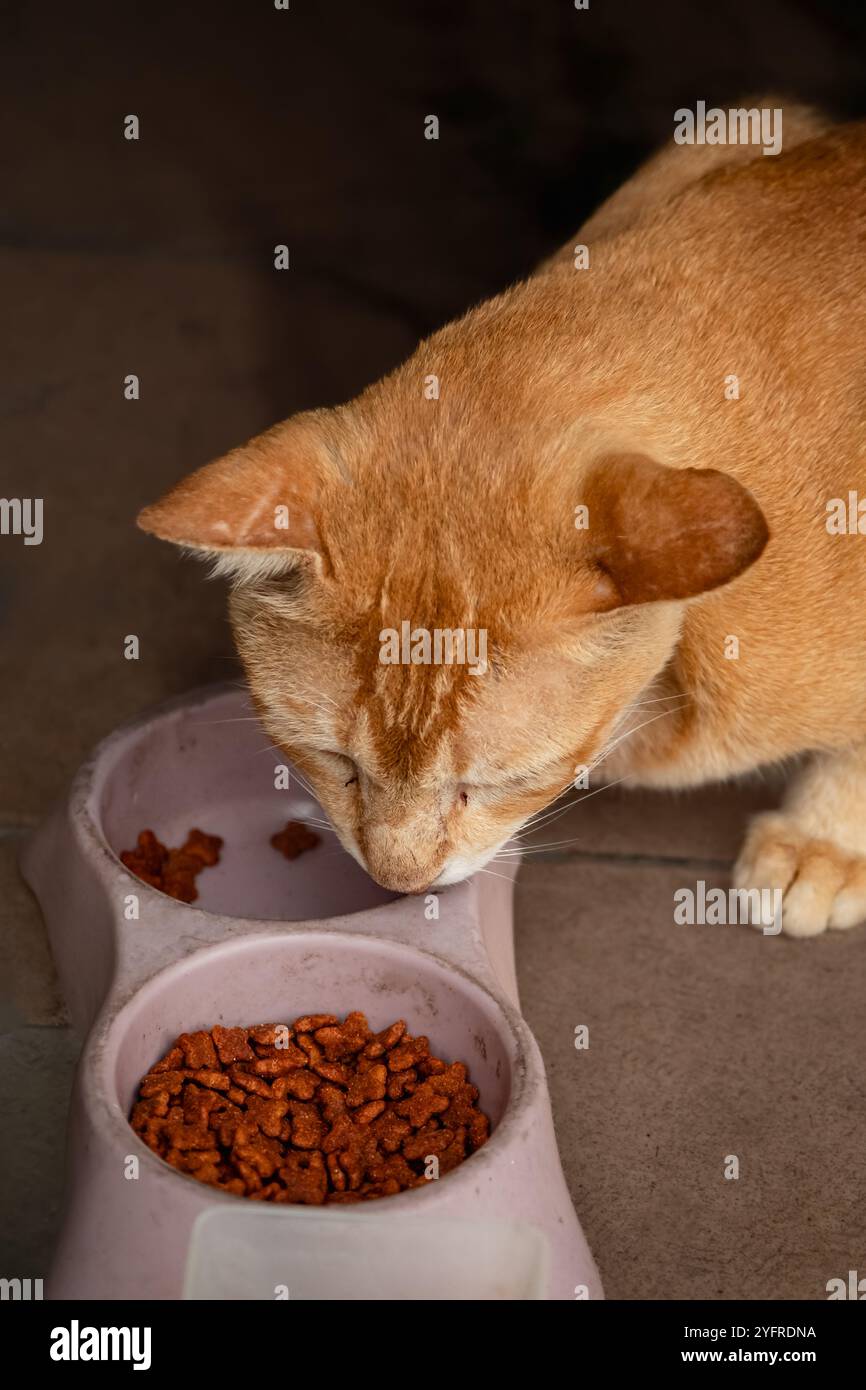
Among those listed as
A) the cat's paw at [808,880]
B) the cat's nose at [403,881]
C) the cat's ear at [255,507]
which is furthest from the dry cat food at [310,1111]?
the cat's paw at [808,880]

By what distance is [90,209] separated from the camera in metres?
4.16

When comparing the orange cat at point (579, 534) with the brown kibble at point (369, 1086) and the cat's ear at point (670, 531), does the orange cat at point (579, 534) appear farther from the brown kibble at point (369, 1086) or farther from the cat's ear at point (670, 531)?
the brown kibble at point (369, 1086)

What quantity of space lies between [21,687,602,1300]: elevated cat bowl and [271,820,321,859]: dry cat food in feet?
0.05

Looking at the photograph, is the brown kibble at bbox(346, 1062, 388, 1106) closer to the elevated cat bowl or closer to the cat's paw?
the elevated cat bowl

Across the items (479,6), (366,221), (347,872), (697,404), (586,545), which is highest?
(479,6)

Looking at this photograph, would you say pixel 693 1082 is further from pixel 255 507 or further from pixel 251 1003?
pixel 255 507

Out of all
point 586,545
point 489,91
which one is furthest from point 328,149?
point 586,545

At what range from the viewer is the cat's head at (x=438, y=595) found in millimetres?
1736

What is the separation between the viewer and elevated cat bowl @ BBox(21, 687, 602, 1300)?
5.14ft

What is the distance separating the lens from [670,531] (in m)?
1.62

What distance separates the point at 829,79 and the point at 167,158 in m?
1.77

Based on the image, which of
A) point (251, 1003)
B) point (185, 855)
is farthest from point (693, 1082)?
point (185, 855)

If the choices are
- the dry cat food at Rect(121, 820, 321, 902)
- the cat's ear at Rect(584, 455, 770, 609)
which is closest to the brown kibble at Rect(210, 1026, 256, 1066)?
the dry cat food at Rect(121, 820, 321, 902)

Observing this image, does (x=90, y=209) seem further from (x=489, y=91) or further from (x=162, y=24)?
(x=489, y=91)
